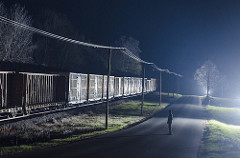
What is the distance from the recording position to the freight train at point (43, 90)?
19547mm

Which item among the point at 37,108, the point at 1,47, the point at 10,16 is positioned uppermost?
the point at 10,16

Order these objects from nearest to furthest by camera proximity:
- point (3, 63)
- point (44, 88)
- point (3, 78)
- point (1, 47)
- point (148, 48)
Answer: point (3, 78)
point (44, 88)
point (3, 63)
point (1, 47)
point (148, 48)

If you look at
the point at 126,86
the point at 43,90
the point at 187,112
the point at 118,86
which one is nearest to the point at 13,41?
the point at 118,86

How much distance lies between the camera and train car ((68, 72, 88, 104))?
1077 inches

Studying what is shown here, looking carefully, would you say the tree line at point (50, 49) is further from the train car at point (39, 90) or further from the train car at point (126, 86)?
the train car at point (126, 86)

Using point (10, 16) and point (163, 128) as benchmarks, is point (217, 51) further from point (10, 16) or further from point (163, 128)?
point (163, 128)

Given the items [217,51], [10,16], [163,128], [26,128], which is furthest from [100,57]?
[217,51]

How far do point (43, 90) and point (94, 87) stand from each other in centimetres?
1006

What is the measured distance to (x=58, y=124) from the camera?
24953 mm

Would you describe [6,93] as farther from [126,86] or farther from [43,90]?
[126,86]

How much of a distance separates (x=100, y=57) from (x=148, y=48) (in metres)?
68.6

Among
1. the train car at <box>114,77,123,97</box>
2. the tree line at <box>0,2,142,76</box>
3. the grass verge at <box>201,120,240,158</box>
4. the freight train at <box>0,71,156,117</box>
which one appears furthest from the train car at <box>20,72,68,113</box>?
the train car at <box>114,77,123,97</box>

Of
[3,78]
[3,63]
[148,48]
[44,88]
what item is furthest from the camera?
[148,48]

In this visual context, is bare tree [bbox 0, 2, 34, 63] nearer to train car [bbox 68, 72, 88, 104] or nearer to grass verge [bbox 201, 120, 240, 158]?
train car [bbox 68, 72, 88, 104]
